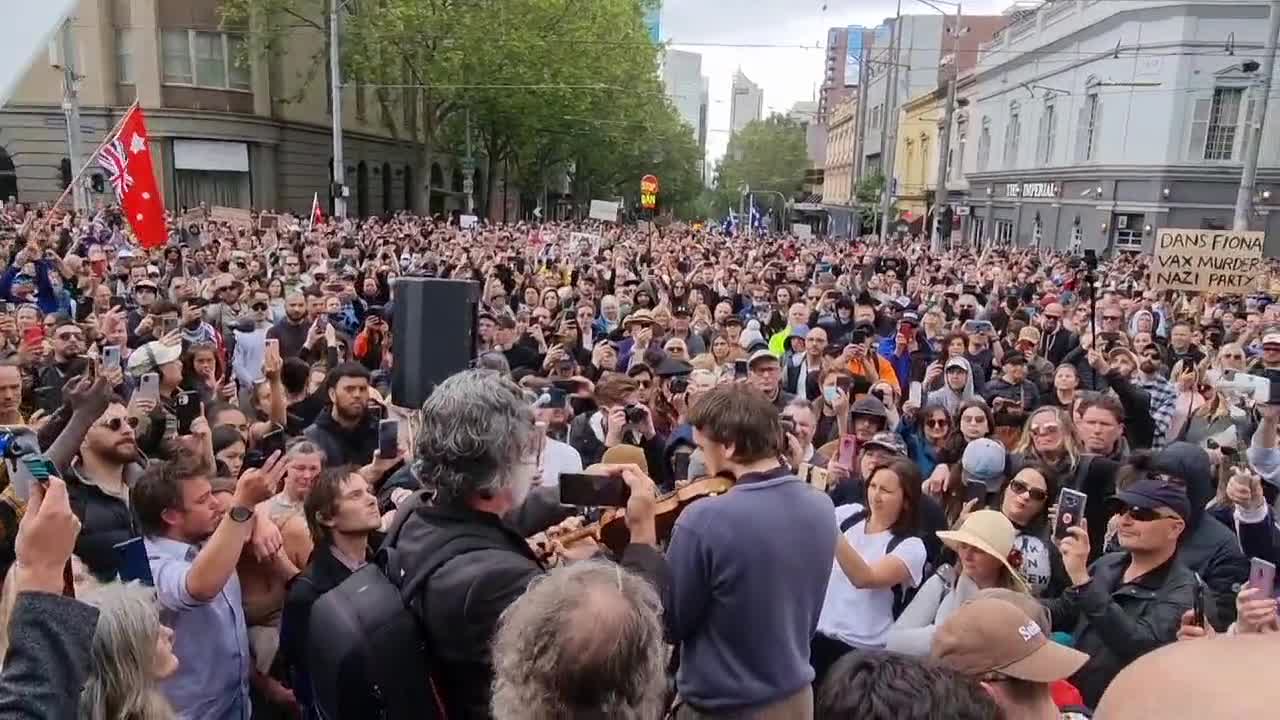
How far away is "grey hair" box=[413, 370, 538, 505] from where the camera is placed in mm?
2355

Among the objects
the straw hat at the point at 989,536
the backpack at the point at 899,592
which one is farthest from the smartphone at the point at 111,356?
the straw hat at the point at 989,536

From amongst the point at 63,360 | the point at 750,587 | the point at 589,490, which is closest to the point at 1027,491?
the point at 750,587

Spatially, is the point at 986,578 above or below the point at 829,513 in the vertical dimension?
below

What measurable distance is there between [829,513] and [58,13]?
2233mm

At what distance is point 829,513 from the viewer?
2852 mm

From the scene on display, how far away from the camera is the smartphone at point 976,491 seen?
455 centimetres

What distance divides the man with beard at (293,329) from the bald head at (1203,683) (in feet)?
26.0

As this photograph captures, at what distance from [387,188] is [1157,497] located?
4348 centimetres

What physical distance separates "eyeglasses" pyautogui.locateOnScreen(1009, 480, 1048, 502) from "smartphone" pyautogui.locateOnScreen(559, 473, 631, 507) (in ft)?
7.43

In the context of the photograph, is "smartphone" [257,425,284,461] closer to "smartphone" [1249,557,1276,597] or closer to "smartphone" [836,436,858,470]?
"smartphone" [836,436,858,470]

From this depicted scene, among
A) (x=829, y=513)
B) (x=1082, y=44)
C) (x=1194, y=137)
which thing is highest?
(x=1082, y=44)

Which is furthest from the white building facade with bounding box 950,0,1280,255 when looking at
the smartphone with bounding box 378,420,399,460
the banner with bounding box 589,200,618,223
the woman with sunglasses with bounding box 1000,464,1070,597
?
the smartphone with bounding box 378,420,399,460

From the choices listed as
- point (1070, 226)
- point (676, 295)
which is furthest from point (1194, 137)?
point (676, 295)

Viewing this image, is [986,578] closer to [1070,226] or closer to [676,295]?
[676,295]
